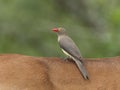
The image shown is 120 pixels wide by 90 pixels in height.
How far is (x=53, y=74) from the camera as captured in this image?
7.16 meters

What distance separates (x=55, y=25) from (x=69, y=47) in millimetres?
8175

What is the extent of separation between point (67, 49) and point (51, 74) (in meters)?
0.74

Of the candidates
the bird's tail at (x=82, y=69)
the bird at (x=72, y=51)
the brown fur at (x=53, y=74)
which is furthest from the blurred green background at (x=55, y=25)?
the bird's tail at (x=82, y=69)

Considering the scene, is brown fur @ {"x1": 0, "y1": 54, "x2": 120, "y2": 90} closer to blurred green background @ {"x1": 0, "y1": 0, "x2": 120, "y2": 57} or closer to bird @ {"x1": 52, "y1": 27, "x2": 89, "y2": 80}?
bird @ {"x1": 52, "y1": 27, "x2": 89, "y2": 80}

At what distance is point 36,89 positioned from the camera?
7000mm

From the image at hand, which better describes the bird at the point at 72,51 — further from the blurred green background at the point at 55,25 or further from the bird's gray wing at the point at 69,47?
the blurred green background at the point at 55,25

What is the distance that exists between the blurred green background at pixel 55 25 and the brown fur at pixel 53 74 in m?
5.22

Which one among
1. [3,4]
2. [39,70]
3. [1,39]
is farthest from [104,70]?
[3,4]

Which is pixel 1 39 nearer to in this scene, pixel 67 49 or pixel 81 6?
pixel 81 6

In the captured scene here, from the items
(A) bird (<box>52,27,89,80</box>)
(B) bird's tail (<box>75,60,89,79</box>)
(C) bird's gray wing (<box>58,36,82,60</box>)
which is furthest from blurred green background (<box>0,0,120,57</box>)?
(B) bird's tail (<box>75,60,89,79</box>)

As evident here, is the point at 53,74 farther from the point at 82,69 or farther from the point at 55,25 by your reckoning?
the point at 55,25

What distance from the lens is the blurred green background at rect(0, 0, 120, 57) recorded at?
14.3 metres

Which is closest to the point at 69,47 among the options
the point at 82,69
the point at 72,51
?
the point at 72,51

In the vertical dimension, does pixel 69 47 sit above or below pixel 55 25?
above
